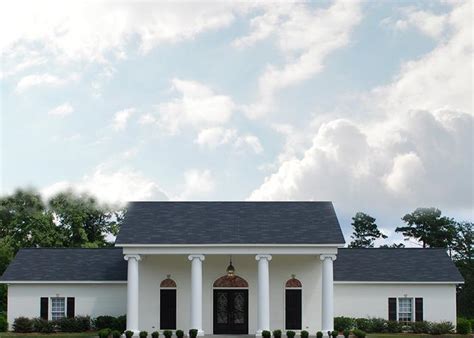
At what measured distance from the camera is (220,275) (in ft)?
139

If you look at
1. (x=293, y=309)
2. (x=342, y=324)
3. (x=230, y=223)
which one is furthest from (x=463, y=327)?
(x=230, y=223)

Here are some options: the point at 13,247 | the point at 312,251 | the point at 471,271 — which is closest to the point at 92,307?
the point at 312,251

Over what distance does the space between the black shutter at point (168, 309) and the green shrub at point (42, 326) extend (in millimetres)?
6234

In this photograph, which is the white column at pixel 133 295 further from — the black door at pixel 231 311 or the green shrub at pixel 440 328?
the green shrub at pixel 440 328

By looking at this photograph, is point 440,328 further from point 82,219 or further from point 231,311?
point 82,219

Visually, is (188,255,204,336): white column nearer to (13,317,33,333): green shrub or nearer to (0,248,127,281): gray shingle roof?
(0,248,127,281): gray shingle roof

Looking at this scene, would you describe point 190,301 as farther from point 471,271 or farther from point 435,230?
point 435,230

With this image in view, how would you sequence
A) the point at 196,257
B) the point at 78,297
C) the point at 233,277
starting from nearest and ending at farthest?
the point at 196,257
the point at 233,277
the point at 78,297

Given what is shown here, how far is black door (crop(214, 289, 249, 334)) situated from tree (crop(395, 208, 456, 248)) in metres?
38.8

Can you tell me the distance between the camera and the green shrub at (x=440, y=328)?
4178 cm

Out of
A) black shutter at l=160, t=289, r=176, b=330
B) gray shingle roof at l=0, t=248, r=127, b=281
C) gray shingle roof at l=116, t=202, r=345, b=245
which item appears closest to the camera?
gray shingle roof at l=116, t=202, r=345, b=245

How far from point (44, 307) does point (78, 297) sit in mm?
1990

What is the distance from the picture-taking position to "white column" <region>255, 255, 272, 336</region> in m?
38.3

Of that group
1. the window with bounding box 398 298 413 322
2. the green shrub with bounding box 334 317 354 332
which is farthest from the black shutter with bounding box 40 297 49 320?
the window with bounding box 398 298 413 322
